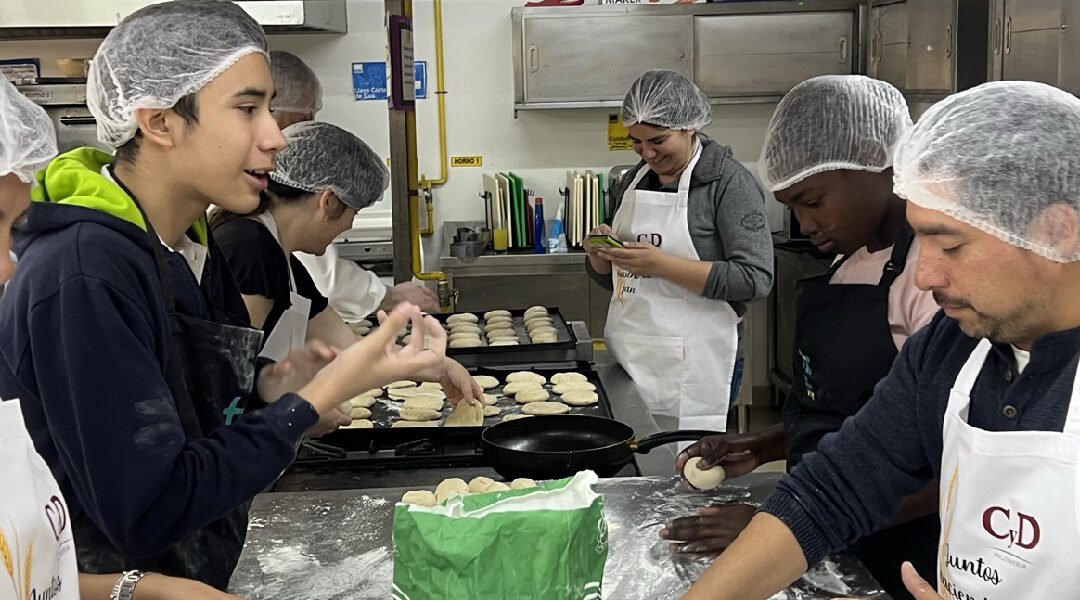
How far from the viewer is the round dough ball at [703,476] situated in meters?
2.06

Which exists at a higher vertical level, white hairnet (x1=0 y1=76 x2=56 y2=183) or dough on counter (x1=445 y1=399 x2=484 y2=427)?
white hairnet (x1=0 y1=76 x2=56 y2=183)

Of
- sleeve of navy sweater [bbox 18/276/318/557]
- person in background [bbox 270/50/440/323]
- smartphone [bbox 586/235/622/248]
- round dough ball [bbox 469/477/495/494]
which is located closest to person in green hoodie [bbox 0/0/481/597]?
sleeve of navy sweater [bbox 18/276/318/557]

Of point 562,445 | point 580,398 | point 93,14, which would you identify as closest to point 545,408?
point 580,398

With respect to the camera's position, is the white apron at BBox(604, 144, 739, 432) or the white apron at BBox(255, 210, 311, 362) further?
the white apron at BBox(604, 144, 739, 432)

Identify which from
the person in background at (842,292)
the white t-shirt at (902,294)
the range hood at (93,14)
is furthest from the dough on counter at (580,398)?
the range hood at (93,14)

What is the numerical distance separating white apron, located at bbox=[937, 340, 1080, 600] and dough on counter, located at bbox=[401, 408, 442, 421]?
Result: 1.64m

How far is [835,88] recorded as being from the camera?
6.96 feet

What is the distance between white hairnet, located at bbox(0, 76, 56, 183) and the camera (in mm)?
1193

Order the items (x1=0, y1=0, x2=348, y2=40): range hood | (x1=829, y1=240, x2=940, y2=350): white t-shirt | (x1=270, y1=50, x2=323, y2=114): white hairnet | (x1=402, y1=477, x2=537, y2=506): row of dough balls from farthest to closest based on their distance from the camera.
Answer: (x1=0, y1=0, x2=348, y2=40): range hood → (x1=270, y1=50, x2=323, y2=114): white hairnet → (x1=402, y1=477, x2=537, y2=506): row of dough balls → (x1=829, y1=240, x2=940, y2=350): white t-shirt

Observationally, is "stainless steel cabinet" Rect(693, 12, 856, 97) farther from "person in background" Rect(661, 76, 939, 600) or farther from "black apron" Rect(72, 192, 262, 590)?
"black apron" Rect(72, 192, 262, 590)

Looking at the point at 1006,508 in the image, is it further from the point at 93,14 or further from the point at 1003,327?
the point at 93,14

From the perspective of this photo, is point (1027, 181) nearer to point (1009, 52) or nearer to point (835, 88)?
point (835, 88)

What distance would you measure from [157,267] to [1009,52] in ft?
12.1

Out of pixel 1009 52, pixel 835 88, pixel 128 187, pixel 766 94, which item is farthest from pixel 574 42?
pixel 128 187
